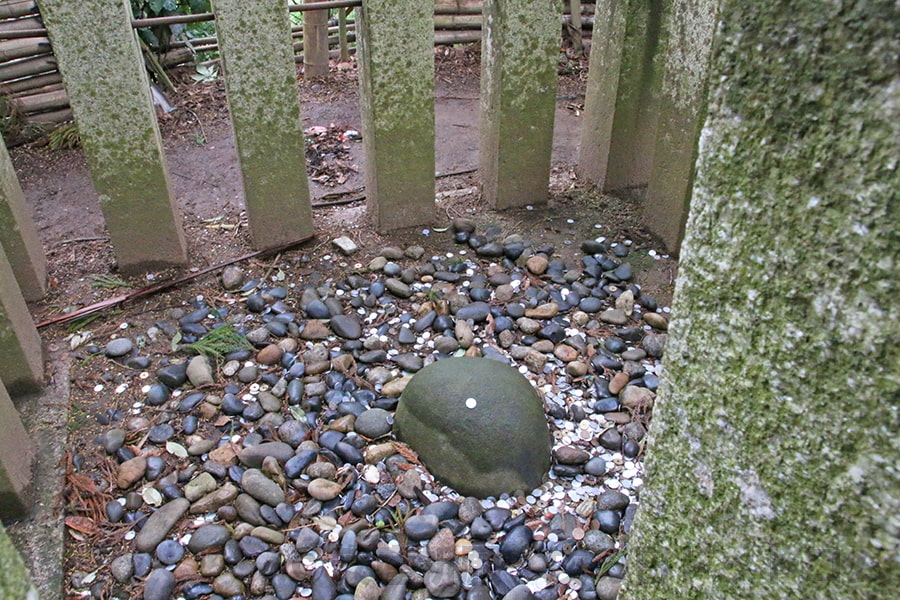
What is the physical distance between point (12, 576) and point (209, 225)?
266 centimetres

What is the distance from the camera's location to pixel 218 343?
98.1 inches

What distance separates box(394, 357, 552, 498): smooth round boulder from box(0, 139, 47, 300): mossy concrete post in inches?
62.6

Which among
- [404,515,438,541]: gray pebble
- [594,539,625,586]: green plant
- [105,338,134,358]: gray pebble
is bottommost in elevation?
[594,539,625,586]: green plant

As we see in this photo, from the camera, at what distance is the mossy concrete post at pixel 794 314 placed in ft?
2.10

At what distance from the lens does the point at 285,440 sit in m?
2.14

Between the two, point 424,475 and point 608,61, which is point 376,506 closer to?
point 424,475

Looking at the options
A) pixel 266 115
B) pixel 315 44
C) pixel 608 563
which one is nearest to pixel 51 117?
pixel 315 44

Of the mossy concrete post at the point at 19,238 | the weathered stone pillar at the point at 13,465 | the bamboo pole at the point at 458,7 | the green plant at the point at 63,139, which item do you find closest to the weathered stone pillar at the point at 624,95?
the mossy concrete post at the point at 19,238

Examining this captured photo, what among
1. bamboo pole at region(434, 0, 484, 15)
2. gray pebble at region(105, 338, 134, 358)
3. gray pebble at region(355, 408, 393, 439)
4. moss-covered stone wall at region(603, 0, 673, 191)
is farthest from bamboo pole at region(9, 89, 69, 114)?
gray pebble at region(355, 408, 393, 439)

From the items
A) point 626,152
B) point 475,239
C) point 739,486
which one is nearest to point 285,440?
point 475,239

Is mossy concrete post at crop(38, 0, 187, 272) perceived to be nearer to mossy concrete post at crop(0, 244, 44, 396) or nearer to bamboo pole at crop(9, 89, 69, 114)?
mossy concrete post at crop(0, 244, 44, 396)

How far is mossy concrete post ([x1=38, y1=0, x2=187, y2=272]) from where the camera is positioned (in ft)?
7.66

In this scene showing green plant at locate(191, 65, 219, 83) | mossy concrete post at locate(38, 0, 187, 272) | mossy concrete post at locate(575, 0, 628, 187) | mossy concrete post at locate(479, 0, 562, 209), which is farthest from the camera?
green plant at locate(191, 65, 219, 83)

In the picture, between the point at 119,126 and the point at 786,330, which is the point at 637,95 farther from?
the point at 786,330
